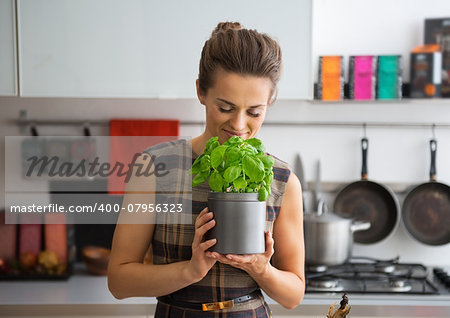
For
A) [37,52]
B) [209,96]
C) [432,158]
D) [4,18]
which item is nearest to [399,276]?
[432,158]

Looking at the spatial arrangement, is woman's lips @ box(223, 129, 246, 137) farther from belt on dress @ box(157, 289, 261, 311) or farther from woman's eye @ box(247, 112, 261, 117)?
belt on dress @ box(157, 289, 261, 311)

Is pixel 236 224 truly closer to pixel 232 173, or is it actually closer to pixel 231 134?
pixel 232 173

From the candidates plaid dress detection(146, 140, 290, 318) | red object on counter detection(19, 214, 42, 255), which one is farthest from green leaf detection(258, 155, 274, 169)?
red object on counter detection(19, 214, 42, 255)

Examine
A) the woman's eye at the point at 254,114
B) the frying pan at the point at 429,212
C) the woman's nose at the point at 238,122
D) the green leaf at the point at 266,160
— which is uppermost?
the woman's eye at the point at 254,114

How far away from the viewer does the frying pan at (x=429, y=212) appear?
7.01 feet

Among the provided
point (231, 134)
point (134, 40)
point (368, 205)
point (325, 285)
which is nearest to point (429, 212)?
point (368, 205)

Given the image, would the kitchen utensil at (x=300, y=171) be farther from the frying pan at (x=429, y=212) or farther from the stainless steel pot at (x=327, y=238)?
the frying pan at (x=429, y=212)

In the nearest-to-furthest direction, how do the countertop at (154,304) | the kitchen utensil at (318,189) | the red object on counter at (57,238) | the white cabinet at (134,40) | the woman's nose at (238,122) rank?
the woman's nose at (238,122) < the countertop at (154,304) < the white cabinet at (134,40) < the red object on counter at (57,238) < the kitchen utensil at (318,189)

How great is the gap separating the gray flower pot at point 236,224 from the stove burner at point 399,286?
1114mm

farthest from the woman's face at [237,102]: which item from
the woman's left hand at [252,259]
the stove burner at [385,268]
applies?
the stove burner at [385,268]

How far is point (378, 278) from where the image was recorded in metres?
1.86

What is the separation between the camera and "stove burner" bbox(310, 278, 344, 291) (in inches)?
69.6

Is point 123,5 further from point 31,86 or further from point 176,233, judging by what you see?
point 176,233

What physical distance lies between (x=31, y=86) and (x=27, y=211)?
22.5 inches
